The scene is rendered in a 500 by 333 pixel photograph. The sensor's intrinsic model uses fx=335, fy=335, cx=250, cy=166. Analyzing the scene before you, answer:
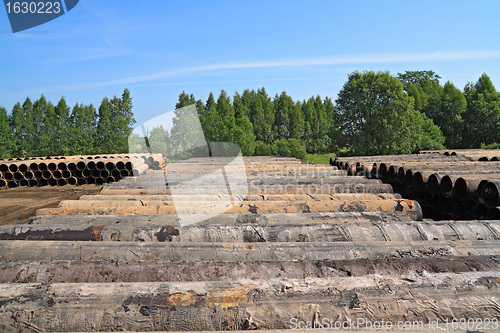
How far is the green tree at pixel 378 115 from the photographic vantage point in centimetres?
2583

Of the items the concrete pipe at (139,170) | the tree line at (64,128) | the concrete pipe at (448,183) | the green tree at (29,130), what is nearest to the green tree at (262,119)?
the tree line at (64,128)

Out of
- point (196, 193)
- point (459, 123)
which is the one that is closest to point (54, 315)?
point (196, 193)

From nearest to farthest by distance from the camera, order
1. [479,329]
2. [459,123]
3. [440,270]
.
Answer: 1. [479,329]
2. [440,270]
3. [459,123]

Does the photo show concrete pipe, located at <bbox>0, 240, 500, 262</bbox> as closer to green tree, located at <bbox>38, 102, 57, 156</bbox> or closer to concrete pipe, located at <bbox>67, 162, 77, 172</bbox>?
concrete pipe, located at <bbox>67, 162, 77, 172</bbox>

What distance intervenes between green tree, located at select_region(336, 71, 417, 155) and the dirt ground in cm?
2059

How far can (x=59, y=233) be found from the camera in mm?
3654

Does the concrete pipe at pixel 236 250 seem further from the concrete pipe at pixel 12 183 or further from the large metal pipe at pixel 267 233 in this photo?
the concrete pipe at pixel 12 183

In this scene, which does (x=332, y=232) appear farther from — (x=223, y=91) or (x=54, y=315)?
(x=223, y=91)

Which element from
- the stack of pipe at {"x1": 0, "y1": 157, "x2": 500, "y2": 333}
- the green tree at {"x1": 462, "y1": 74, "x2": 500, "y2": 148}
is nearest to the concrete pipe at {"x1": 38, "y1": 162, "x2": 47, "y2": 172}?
the stack of pipe at {"x1": 0, "y1": 157, "x2": 500, "y2": 333}

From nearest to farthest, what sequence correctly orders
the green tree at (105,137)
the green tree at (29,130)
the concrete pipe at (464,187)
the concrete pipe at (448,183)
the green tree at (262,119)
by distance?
the concrete pipe at (464,187)
the concrete pipe at (448,183)
the green tree at (105,137)
the green tree at (29,130)
the green tree at (262,119)

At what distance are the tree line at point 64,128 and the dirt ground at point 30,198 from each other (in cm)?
1819

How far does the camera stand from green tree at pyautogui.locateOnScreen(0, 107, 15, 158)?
38.1m

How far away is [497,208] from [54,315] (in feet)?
16.6

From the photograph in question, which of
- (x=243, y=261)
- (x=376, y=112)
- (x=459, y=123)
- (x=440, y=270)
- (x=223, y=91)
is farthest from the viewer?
(x=223, y=91)
